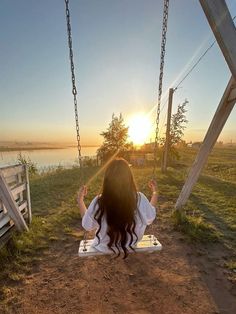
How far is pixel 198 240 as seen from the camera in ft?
14.2

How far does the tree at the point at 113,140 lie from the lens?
1834 cm

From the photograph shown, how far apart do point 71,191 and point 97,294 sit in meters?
5.37

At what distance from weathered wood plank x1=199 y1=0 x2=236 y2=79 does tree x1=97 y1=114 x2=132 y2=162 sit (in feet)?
51.6

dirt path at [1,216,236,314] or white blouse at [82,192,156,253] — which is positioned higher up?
white blouse at [82,192,156,253]

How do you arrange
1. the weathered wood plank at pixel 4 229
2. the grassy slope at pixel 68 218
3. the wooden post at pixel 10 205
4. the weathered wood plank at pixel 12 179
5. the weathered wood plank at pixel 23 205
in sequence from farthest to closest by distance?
the weathered wood plank at pixel 23 205
the weathered wood plank at pixel 12 179
the weathered wood plank at pixel 4 229
the wooden post at pixel 10 205
the grassy slope at pixel 68 218

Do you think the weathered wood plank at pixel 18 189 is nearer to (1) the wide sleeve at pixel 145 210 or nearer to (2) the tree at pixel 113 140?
(1) the wide sleeve at pixel 145 210

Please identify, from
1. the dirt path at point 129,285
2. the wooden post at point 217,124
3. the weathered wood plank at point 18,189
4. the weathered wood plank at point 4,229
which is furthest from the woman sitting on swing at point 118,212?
the wooden post at point 217,124

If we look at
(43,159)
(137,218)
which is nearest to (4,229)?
(137,218)

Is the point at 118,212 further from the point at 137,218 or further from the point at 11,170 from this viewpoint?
the point at 11,170

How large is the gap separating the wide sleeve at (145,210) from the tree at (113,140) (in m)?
15.5

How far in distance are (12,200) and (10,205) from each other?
0.30 feet

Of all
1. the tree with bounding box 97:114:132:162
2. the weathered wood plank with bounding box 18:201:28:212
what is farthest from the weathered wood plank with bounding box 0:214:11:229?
the tree with bounding box 97:114:132:162

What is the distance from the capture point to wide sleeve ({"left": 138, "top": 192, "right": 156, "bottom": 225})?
267 cm

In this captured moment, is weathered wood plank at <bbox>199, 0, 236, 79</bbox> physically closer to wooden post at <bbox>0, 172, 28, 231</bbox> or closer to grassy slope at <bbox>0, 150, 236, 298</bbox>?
grassy slope at <bbox>0, 150, 236, 298</bbox>
